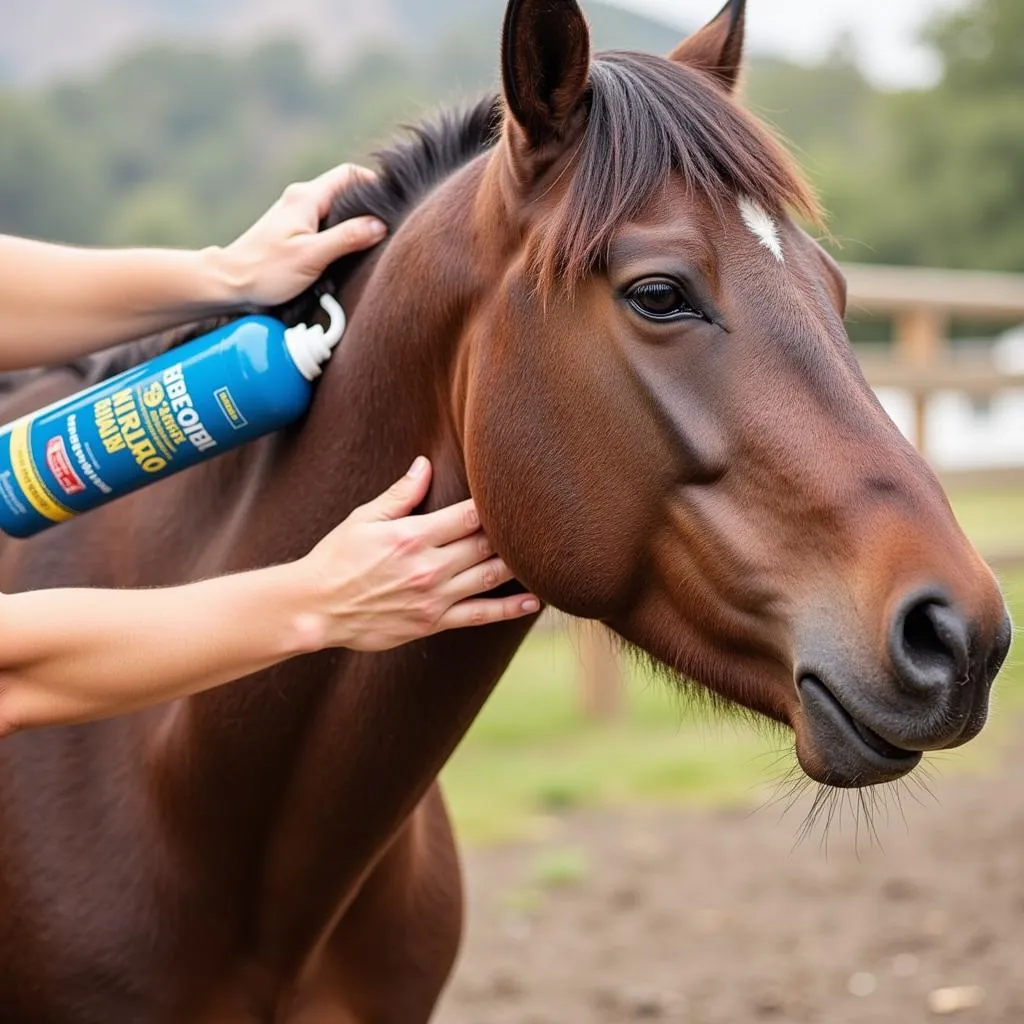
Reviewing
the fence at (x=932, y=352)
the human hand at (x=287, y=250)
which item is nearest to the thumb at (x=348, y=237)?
the human hand at (x=287, y=250)

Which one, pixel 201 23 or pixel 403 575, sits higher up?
pixel 403 575

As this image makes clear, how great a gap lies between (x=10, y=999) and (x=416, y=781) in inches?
32.4

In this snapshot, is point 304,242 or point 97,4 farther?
point 97,4

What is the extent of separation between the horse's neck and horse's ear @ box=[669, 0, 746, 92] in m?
0.59

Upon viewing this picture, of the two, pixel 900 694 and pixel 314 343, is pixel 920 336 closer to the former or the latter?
pixel 314 343

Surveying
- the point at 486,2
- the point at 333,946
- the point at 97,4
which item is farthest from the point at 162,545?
the point at 97,4

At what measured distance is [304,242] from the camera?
90.0 inches

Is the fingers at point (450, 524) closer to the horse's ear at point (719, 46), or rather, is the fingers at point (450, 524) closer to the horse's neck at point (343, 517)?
the horse's neck at point (343, 517)

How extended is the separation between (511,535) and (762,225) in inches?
22.6

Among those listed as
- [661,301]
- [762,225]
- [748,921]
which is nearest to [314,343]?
[661,301]

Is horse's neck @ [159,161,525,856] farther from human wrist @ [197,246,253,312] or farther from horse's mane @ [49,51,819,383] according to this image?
horse's mane @ [49,51,819,383]

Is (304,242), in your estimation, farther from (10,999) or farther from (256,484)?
(10,999)

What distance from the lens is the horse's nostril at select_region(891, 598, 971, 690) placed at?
5.12 ft

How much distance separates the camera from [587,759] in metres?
6.72
